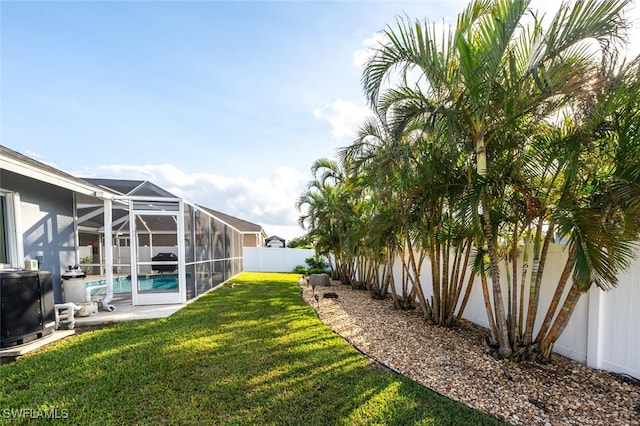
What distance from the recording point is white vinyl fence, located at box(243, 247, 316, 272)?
20.0 m

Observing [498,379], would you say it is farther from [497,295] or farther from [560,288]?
[560,288]

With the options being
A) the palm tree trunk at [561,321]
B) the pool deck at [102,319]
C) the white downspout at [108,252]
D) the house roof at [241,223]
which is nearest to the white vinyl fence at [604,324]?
the palm tree trunk at [561,321]

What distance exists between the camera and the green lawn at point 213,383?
274cm

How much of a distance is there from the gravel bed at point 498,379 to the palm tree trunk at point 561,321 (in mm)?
224

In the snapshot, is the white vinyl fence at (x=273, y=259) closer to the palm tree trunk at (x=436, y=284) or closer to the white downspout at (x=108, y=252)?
the white downspout at (x=108, y=252)

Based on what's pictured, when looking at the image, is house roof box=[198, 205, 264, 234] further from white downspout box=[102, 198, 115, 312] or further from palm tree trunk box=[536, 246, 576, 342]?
palm tree trunk box=[536, 246, 576, 342]

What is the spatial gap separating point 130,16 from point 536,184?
9.00 meters

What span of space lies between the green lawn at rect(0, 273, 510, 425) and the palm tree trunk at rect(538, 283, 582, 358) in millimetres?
1935

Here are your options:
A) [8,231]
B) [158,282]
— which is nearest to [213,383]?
[8,231]

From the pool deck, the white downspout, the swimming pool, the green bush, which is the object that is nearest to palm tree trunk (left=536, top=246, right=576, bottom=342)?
the pool deck

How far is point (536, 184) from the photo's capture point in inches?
154

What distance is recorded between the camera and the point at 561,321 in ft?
12.0

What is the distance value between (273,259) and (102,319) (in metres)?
14.4

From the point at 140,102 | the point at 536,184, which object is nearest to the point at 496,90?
the point at 536,184
